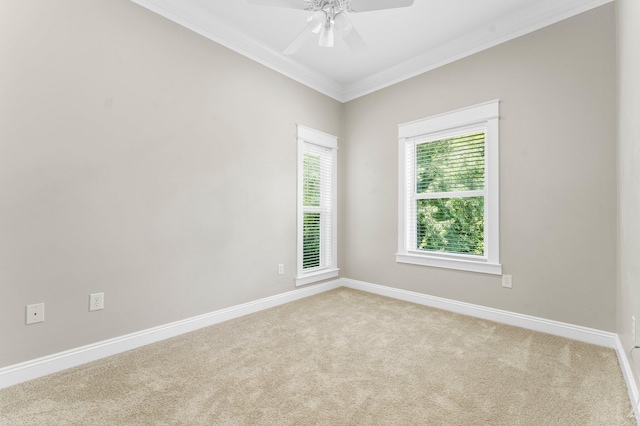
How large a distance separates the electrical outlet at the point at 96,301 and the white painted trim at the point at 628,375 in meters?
3.15

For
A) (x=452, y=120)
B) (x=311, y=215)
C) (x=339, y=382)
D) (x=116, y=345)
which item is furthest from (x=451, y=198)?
(x=116, y=345)

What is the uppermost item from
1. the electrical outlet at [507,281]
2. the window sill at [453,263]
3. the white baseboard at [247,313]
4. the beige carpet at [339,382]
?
the window sill at [453,263]

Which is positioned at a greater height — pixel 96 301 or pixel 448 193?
pixel 448 193

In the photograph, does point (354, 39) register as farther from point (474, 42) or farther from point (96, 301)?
point (96, 301)

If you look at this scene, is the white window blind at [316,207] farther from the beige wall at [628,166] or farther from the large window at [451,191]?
the beige wall at [628,166]

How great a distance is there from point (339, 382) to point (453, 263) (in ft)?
6.27

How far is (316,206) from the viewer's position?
379 centimetres

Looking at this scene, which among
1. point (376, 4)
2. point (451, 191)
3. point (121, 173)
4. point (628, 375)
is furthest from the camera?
point (451, 191)

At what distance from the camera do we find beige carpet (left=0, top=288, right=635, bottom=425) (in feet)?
4.66

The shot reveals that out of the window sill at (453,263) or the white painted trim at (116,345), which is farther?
the window sill at (453,263)

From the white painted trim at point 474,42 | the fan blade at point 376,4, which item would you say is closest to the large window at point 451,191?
the white painted trim at point 474,42

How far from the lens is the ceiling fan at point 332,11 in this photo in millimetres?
1834

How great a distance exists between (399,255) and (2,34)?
3.72 m

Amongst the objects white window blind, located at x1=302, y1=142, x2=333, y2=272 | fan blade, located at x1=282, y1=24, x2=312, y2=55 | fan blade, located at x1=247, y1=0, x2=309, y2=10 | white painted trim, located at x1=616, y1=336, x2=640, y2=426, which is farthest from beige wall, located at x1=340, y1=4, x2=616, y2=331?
fan blade, located at x1=247, y1=0, x2=309, y2=10
